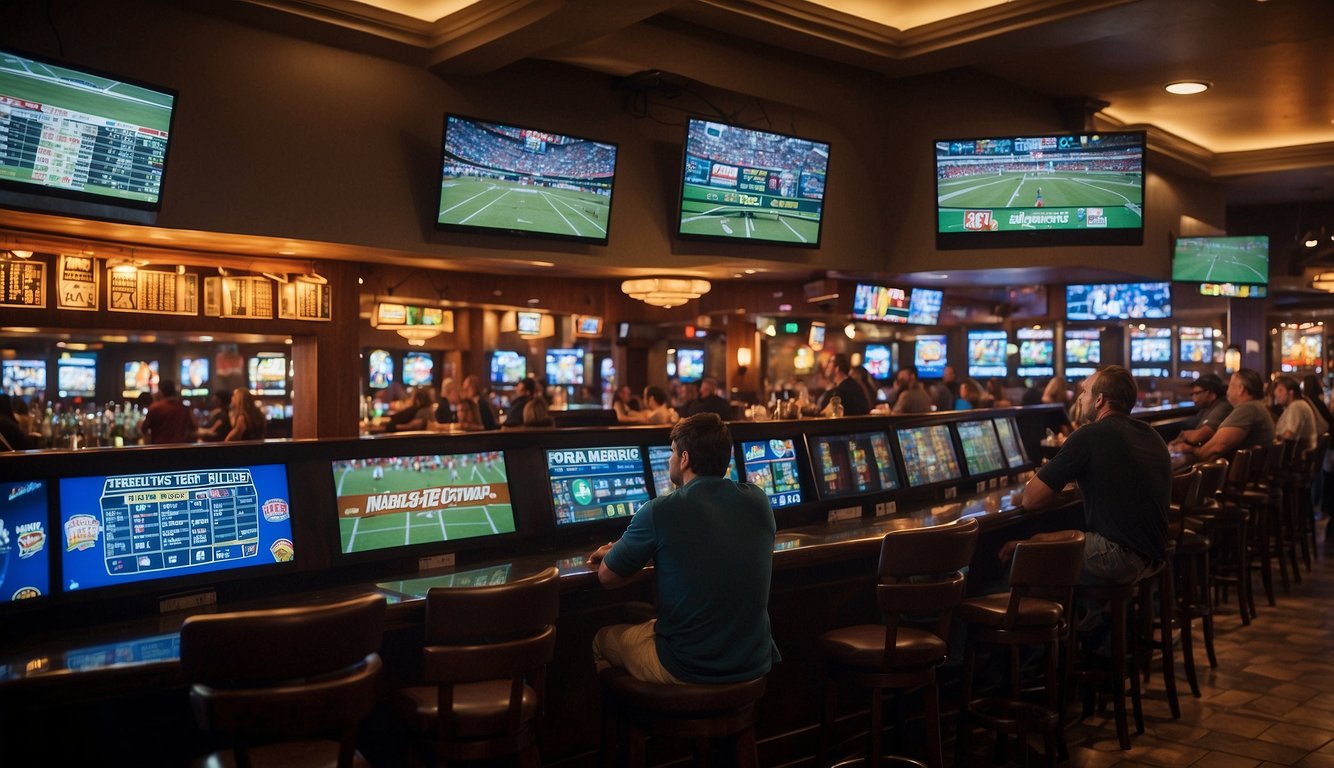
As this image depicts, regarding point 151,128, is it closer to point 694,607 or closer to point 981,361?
point 694,607

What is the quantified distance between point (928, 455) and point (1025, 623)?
213 cm

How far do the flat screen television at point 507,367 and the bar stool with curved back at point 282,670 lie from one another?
14371 mm

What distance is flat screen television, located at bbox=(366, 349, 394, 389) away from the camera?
1559 centimetres

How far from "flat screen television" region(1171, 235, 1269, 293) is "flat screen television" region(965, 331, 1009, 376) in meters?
5.11

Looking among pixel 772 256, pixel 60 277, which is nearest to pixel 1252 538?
pixel 772 256

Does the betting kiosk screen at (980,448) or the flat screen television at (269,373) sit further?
the flat screen television at (269,373)

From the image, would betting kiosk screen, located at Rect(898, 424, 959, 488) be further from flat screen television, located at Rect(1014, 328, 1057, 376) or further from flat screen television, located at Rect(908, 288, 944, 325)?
flat screen television, located at Rect(1014, 328, 1057, 376)

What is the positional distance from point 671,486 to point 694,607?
1.55 meters

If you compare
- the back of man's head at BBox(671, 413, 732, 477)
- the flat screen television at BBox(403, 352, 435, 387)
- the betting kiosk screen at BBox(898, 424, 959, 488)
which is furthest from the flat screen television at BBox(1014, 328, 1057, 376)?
the back of man's head at BBox(671, 413, 732, 477)

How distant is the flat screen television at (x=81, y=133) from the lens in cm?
491

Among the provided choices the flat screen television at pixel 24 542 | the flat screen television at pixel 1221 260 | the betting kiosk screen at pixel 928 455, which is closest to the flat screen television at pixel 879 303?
the flat screen television at pixel 1221 260

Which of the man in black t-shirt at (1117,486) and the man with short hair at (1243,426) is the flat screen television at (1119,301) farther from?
the man in black t-shirt at (1117,486)

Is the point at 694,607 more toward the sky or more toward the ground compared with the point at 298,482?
more toward the ground

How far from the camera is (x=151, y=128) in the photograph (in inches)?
215
